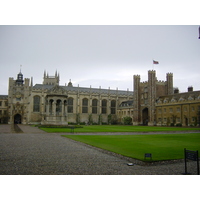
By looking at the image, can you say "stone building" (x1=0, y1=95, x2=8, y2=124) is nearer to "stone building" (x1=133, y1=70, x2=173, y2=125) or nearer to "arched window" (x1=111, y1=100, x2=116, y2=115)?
"arched window" (x1=111, y1=100, x2=116, y2=115)

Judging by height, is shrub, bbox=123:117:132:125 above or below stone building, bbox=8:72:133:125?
below

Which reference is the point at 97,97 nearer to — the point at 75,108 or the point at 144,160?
the point at 75,108

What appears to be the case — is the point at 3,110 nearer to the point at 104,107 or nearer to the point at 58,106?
the point at 104,107

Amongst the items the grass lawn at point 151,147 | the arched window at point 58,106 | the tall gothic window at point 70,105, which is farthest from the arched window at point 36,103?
the grass lawn at point 151,147

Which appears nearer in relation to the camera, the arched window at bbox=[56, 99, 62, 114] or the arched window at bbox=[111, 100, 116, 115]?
the arched window at bbox=[56, 99, 62, 114]

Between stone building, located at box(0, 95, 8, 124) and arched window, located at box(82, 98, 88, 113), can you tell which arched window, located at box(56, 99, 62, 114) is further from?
stone building, located at box(0, 95, 8, 124)

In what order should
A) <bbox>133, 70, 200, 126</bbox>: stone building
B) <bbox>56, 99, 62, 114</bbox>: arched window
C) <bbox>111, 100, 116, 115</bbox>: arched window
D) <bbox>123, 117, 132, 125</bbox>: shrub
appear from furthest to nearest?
<bbox>111, 100, 116, 115</bbox>: arched window
<bbox>123, 117, 132, 125</bbox>: shrub
<bbox>133, 70, 200, 126</bbox>: stone building
<bbox>56, 99, 62, 114</bbox>: arched window

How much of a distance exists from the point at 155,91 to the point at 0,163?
56853 mm

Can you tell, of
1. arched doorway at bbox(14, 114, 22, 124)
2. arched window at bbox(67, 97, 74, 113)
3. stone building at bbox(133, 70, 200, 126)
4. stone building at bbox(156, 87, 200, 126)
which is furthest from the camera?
arched doorway at bbox(14, 114, 22, 124)

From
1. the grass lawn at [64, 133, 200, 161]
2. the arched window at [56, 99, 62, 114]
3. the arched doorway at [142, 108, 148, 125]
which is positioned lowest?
the grass lawn at [64, 133, 200, 161]

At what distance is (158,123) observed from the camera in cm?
5853

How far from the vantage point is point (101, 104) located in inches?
3110

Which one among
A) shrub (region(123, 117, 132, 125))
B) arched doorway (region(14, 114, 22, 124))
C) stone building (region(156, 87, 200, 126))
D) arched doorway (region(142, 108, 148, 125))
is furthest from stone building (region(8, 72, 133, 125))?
stone building (region(156, 87, 200, 126))

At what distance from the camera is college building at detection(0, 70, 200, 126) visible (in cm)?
4962
